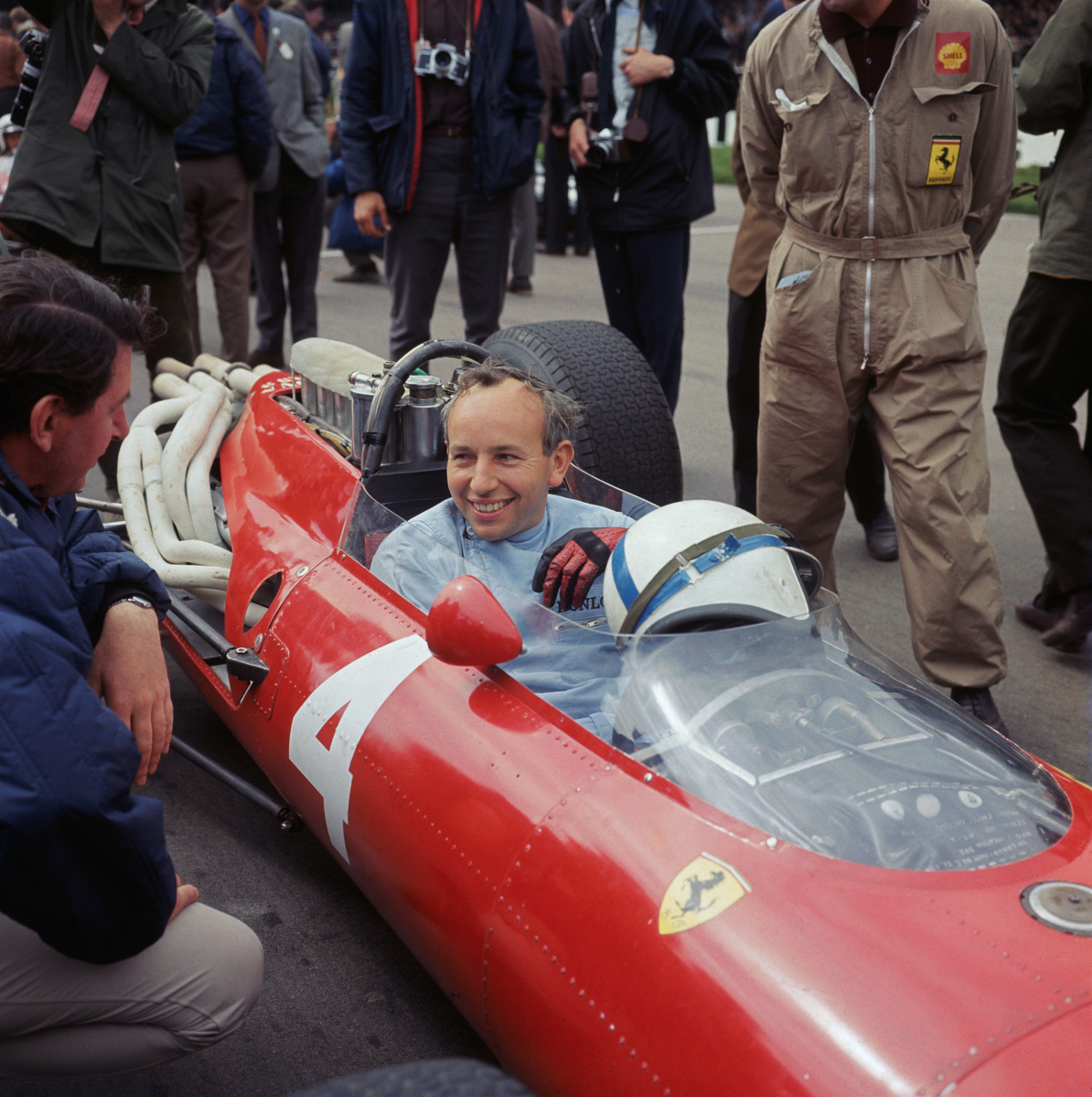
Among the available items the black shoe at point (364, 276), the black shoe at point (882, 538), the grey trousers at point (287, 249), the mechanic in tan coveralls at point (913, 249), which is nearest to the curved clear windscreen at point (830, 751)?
the mechanic in tan coveralls at point (913, 249)

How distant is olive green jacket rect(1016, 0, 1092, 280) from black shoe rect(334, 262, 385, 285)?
7063 millimetres

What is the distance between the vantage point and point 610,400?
355 centimetres

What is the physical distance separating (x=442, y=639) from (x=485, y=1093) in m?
0.84

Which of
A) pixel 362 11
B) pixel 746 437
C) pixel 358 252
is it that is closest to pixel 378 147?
pixel 362 11

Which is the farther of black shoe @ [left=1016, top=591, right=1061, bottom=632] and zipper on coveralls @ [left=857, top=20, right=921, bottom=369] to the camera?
black shoe @ [left=1016, top=591, right=1061, bottom=632]

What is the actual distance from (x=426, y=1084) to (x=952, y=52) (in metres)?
2.81

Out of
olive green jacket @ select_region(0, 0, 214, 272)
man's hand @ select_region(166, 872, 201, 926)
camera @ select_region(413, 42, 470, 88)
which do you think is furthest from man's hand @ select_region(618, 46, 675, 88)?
man's hand @ select_region(166, 872, 201, 926)

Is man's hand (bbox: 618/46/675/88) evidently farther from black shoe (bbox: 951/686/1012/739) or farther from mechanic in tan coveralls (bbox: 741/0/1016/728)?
black shoe (bbox: 951/686/1012/739)

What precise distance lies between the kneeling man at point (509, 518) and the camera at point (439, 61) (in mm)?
2573

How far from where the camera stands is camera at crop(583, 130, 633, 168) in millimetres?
4734

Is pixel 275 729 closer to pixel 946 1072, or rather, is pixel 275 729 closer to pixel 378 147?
pixel 946 1072

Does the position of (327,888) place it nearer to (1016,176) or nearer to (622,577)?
(622,577)

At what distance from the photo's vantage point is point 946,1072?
1294mm

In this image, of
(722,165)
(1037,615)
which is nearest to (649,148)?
(1037,615)
